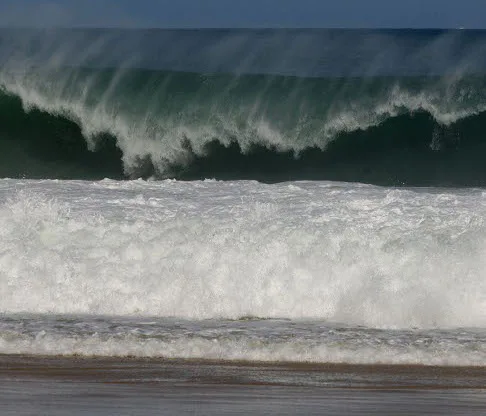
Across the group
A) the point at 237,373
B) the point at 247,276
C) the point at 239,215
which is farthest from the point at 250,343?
the point at 239,215

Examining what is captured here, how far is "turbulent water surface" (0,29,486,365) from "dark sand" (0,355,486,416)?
24cm

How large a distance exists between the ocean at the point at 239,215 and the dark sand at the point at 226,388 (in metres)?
0.23

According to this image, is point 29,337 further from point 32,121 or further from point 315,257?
point 32,121

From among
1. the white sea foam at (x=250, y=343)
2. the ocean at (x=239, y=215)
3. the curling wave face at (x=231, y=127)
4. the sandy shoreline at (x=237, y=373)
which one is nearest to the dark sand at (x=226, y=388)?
the sandy shoreline at (x=237, y=373)

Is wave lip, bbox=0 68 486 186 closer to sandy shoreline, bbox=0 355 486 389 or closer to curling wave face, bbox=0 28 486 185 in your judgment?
curling wave face, bbox=0 28 486 185

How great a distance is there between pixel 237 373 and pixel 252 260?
90.3 inches

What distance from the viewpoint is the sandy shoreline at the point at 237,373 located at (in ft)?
22.4

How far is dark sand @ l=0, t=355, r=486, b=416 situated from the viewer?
20.3ft

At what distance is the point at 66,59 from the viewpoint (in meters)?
18.4

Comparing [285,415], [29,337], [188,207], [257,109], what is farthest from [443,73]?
[285,415]

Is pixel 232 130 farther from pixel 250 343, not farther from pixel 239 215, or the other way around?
pixel 250 343

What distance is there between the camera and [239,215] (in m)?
9.87

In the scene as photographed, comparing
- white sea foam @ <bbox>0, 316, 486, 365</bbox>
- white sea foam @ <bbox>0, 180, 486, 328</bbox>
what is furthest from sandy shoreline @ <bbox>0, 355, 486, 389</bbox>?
white sea foam @ <bbox>0, 180, 486, 328</bbox>

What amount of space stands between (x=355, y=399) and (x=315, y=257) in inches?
113
